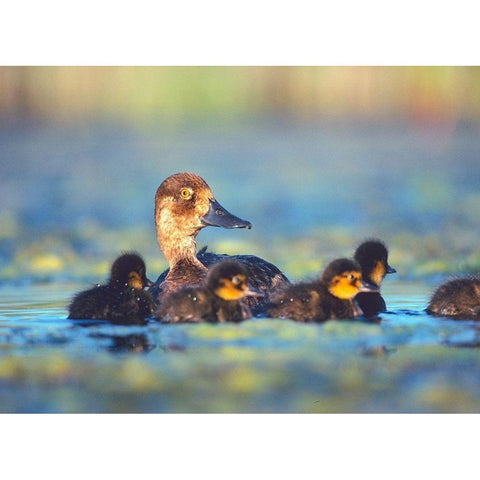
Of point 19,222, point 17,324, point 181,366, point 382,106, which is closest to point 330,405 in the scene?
point 181,366

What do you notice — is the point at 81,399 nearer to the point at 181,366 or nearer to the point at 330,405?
Result: the point at 181,366

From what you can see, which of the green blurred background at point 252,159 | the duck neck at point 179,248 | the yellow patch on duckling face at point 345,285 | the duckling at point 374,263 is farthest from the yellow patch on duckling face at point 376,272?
the green blurred background at point 252,159

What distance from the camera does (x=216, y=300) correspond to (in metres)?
8.26

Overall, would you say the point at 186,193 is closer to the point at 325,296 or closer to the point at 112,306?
the point at 112,306

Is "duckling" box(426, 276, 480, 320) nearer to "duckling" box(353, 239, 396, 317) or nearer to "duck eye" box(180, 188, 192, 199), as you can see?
"duckling" box(353, 239, 396, 317)

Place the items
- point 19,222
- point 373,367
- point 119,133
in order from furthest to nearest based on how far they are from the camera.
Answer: point 119,133, point 19,222, point 373,367

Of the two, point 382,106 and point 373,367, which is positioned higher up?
point 382,106

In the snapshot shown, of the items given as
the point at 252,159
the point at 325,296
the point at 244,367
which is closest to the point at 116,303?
the point at 325,296

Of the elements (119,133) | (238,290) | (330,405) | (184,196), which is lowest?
(330,405)

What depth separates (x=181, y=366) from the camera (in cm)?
734

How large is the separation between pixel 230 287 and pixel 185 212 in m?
1.24

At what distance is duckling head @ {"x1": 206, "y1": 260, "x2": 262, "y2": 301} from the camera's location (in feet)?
27.0

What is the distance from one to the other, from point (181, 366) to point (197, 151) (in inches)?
304

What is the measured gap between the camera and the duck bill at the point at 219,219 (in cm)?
926
